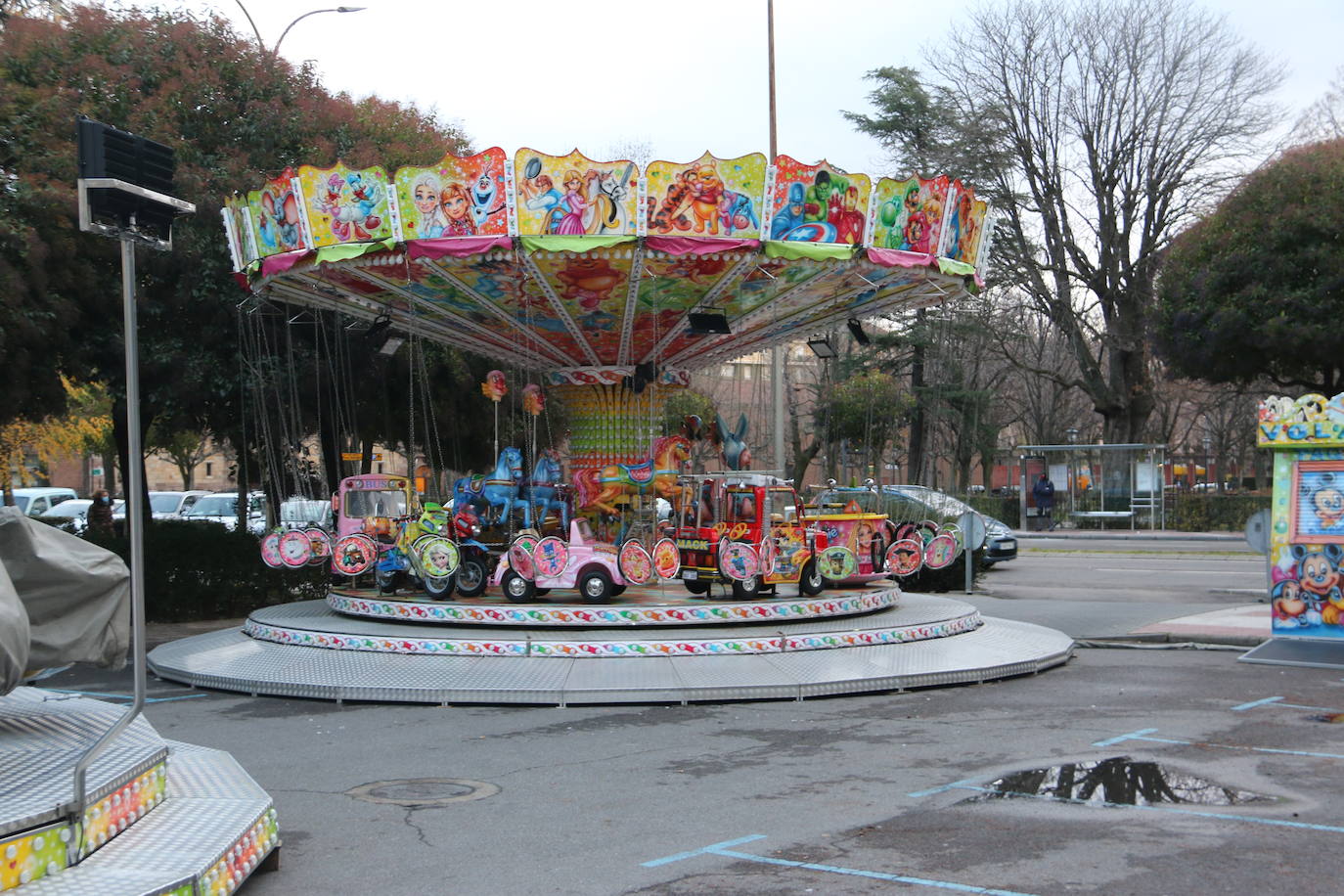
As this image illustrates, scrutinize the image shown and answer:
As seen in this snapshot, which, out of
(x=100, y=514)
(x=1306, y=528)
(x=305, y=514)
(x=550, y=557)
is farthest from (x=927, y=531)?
(x=100, y=514)

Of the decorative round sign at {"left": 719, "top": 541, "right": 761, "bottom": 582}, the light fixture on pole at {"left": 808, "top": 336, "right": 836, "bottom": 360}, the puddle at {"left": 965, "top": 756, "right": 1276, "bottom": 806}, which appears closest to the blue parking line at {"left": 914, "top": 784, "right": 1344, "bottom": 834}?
the puddle at {"left": 965, "top": 756, "right": 1276, "bottom": 806}

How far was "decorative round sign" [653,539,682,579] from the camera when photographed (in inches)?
578

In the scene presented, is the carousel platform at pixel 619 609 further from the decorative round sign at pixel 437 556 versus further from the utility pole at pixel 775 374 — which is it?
the utility pole at pixel 775 374

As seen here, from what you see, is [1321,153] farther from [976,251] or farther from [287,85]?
[287,85]

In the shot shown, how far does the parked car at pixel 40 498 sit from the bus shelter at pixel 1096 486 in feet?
105

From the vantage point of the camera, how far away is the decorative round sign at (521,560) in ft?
48.7

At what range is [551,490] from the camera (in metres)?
16.8

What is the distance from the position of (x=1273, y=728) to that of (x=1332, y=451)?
17.1ft

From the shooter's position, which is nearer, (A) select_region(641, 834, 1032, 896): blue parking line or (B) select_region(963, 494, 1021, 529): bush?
(A) select_region(641, 834, 1032, 896): blue parking line

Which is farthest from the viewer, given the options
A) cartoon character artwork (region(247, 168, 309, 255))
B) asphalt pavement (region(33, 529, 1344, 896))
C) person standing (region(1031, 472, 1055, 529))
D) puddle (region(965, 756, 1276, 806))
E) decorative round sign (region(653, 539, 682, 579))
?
person standing (region(1031, 472, 1055, 529))

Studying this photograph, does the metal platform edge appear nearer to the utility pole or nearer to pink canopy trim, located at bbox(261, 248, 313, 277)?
pink canopy trim, located at bbox(261, 248, 313, 277)

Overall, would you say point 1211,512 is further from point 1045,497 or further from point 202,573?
point 202,573

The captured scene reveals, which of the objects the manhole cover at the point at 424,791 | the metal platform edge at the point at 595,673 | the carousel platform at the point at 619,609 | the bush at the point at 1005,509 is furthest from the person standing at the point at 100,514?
the bush at the point at 1005,509

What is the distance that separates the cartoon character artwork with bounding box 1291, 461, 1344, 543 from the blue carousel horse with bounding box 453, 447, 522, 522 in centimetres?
985
